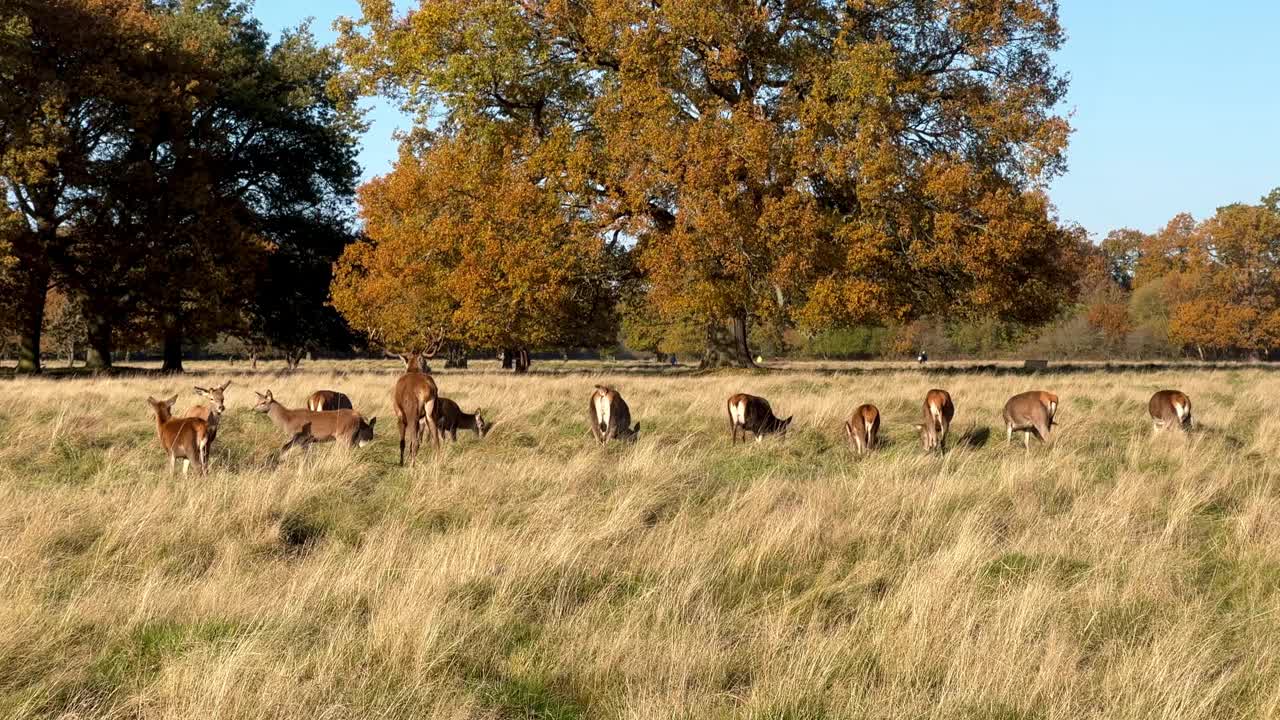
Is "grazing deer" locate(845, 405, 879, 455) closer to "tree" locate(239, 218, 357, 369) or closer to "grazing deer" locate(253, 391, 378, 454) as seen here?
"grazing deer" locate(253, 391, 378, 454)

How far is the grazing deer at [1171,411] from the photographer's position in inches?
523

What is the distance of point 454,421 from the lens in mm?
12711

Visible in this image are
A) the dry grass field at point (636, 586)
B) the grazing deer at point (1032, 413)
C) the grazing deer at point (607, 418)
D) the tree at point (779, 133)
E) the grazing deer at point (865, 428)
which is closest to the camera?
the dry grass field at point (636, 586)

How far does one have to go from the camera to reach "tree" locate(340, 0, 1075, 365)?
78.9ft

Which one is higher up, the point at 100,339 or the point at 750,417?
the point at 100,339

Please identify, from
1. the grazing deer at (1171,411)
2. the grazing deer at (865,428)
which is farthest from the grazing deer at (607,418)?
the grazing deer at (1171,411)

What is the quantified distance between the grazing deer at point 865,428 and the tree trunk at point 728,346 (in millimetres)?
16685

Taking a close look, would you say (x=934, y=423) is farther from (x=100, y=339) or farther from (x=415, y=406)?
(x=100, y=339)

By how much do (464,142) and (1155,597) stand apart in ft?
78.9

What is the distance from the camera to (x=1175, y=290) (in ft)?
225

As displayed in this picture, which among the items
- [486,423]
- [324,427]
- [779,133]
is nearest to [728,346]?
[779,133]

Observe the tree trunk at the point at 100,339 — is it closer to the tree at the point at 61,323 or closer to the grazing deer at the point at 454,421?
the grazing deer at the point at 454,421

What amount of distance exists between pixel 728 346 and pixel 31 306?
19.6m

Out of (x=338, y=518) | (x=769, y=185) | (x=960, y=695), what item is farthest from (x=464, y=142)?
(x=960, y=695)
